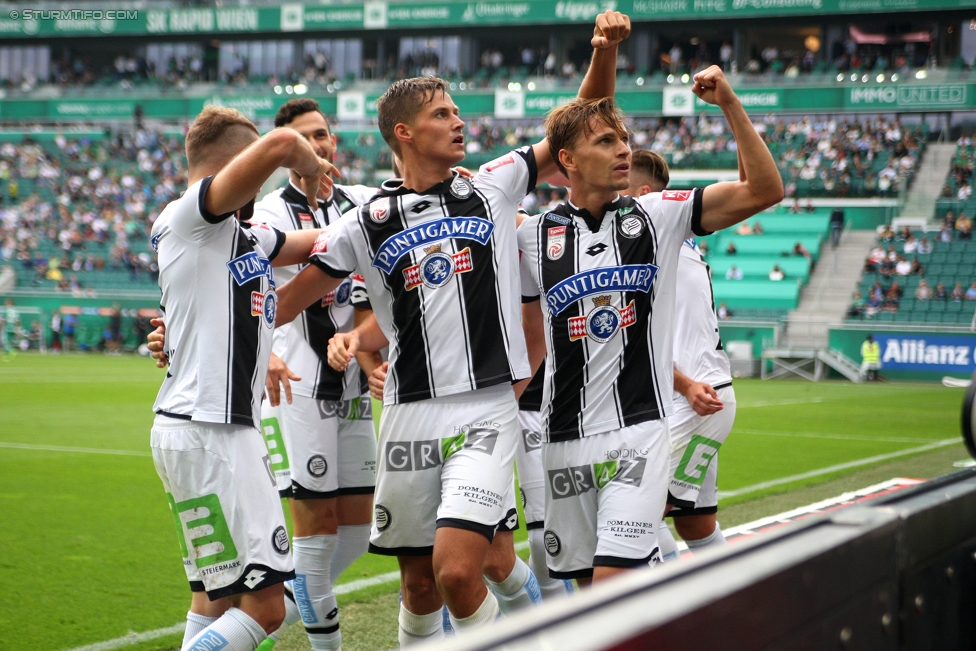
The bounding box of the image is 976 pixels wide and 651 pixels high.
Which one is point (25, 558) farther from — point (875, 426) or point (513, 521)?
point (875, 426)

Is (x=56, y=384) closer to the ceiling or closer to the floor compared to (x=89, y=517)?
closer to the floor

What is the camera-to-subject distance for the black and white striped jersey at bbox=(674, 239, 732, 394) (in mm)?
5320

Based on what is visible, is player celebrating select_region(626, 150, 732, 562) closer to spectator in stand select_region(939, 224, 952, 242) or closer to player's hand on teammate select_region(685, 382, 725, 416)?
player's hand on teammate select_region(685, 382, 725, 416)

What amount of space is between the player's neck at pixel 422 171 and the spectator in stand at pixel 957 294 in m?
26.6

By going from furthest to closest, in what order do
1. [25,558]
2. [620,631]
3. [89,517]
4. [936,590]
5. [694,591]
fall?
[89,517], [25,558], [936,590], [694,591], [620,631]

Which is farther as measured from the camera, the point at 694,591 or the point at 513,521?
the point at 513,521

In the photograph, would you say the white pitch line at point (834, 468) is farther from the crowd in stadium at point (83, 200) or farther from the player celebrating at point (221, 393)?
the crowd in stadium at point (83, 200)

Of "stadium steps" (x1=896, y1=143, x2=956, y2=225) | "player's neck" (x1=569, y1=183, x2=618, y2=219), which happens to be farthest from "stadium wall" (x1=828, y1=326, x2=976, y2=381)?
"player's neck" (x1=569, y1=183, x2=618, y2=219)

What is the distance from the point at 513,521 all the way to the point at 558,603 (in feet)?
9.26

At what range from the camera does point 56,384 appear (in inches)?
814

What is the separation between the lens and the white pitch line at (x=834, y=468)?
31.6 ft

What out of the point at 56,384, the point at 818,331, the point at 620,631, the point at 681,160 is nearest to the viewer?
the point at 620,631

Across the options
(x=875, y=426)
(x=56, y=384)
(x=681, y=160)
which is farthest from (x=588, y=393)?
(x=681, y=160)

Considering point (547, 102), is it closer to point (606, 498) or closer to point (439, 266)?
point (439, 266)
